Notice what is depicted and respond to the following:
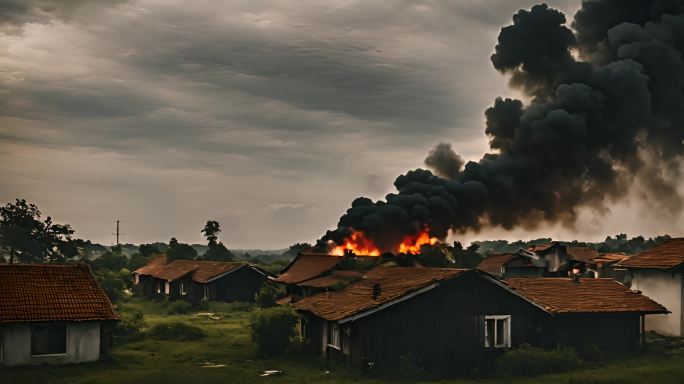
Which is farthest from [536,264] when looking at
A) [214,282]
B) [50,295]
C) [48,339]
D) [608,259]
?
[48,339]

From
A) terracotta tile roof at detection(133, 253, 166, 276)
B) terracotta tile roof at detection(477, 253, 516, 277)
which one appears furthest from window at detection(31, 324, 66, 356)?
terracotta tile roof at detection(133, 253, 166, 276)

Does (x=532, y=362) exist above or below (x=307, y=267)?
below

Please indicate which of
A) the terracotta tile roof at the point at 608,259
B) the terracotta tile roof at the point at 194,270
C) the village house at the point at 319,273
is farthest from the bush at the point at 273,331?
the terracotta tile roof at the point at 608,259

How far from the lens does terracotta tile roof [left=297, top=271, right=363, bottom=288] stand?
4256 cm

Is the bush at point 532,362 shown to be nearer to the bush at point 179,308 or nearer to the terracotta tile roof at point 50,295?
the terracotta tile roof at point 50,295

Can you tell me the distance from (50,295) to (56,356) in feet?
11.1

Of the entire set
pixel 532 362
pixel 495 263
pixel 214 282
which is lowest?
pixel 532 362

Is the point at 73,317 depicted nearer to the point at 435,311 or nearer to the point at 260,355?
the point at 260,355

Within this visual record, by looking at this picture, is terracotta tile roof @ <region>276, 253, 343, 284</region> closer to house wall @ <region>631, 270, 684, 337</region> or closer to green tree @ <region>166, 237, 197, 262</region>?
house wall @ <region>631, 270, 684, 337</region>

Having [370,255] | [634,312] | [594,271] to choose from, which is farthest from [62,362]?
[594,271]

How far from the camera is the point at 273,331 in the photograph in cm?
3816

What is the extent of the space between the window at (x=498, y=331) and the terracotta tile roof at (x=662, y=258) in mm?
14427

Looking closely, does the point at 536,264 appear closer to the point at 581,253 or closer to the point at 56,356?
the point at 581,253

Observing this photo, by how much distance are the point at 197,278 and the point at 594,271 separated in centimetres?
4404
